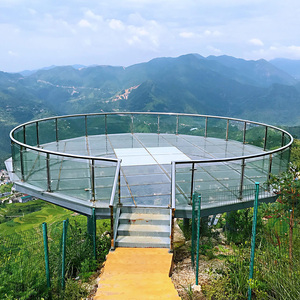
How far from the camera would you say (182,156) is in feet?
30.6

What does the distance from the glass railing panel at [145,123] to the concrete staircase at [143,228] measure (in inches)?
278

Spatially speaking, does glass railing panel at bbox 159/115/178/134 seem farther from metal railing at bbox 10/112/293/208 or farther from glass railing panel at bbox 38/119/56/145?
glass railing panel at bbox 38/119/56/145

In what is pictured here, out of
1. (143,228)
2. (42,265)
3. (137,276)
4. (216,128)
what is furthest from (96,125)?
(137,276)

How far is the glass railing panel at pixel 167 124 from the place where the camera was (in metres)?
12.4

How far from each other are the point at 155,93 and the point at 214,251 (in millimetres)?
178408

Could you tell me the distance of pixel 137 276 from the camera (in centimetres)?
448

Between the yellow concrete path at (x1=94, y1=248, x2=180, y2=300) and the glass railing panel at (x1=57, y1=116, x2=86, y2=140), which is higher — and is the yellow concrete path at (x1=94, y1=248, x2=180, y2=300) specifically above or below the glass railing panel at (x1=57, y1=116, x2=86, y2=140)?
below

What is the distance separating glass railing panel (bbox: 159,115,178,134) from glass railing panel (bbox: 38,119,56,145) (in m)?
4.21

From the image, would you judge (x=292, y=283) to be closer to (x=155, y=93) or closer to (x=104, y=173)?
(x=104, y=173)

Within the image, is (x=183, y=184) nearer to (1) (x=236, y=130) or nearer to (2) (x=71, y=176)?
(2) (x=71, y=176)

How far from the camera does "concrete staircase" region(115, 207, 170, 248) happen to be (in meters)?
5.27

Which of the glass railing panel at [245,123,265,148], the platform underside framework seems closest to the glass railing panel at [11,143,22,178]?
the platform underside framework

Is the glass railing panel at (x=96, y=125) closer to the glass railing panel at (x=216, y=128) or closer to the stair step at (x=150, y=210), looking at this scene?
the glass railing panel at (x=216, y=128)

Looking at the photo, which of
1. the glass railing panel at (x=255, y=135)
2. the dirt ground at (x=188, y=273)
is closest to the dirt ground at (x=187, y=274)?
the dirt ground at (x=188, y=273)
